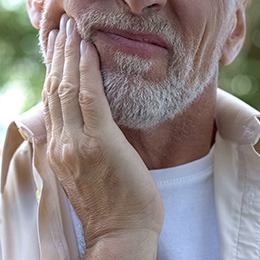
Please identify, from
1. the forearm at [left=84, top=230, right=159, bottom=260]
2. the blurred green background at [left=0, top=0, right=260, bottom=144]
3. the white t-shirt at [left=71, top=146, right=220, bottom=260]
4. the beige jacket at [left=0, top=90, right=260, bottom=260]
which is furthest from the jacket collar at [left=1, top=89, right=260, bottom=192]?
the blurred green background at [left=0, top=0, right=260, bottom=144]

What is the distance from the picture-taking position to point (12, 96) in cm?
412

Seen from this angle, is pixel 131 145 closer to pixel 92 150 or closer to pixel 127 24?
pixel 92 150

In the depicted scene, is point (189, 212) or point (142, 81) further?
point (189, 212)

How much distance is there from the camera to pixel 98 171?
59.1 inches

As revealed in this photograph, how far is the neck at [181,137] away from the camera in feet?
5.96

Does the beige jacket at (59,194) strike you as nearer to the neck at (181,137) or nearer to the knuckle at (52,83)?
the neck at (181,137)

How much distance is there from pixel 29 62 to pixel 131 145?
2811 millimetres

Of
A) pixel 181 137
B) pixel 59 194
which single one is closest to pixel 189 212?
pixel 181 137

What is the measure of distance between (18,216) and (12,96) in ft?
8.44

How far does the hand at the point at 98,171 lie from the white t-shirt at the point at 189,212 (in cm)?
22

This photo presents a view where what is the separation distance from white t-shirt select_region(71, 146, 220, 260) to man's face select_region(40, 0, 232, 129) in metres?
0.18

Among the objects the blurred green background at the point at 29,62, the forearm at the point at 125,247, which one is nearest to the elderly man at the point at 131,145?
the forearm at the point at 125,247

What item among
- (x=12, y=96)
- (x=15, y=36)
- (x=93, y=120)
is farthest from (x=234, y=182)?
(x=15, y=36)

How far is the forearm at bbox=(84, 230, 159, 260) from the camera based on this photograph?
1447 millimetres
